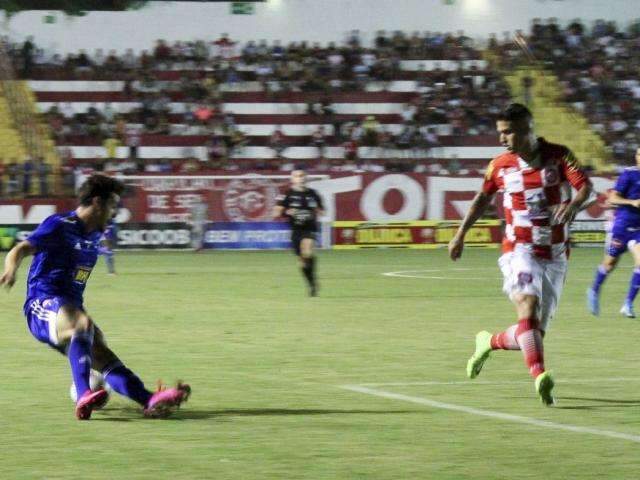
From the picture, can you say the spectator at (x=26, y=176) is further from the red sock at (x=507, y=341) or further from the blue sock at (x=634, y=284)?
the red sock at (x=507, y=341)

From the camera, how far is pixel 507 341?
406 inches

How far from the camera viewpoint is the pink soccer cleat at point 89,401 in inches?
347

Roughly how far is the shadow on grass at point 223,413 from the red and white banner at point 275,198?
2874cm

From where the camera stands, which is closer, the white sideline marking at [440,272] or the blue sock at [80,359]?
the blue sock at [80,359]

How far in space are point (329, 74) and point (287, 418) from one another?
40.0 m

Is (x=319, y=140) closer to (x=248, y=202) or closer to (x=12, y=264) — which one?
(x=248, y=202)

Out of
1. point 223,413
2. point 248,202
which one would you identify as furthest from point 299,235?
point 248,202

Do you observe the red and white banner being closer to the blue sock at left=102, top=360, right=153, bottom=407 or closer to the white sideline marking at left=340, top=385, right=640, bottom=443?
the white sideline marking at left=340, top=385, right=640, bottom=443

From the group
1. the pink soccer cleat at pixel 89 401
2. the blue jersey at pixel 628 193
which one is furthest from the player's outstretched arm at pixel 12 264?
the blue jersey at pixel 628 193

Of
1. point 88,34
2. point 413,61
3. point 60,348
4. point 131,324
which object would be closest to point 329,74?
point 413,61

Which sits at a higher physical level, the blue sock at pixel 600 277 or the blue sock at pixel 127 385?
the blue sock at pixel 127 385

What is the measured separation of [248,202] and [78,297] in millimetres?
29492

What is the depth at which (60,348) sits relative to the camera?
30.3 feet

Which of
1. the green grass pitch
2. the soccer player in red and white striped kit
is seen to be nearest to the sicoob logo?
the green grass pitch
